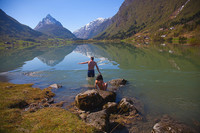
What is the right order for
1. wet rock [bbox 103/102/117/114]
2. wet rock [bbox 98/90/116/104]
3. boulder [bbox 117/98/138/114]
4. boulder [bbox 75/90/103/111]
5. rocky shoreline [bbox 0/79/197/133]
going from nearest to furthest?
rocky shoreline [bbox 0/79/197/133] → boulder [bbox 117/98/138/114] → wet rock [bbox 103/102/117/114] → boulder [bbox 75/90/103/111] → wet rock [bbox 98/90/116/104]

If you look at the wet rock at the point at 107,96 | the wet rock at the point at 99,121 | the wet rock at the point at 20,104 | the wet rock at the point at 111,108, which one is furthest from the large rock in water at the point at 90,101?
the wet rock at the point at 20,104

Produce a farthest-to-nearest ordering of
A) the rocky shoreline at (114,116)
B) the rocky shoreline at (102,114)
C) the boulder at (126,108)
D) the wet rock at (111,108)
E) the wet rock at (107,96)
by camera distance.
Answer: the wet rock at (107,96)
the wet rock at (111,108)
the boulder at (126,108)
the rocky shoreline at (114,116)
the rocky shoreline at (102,114)

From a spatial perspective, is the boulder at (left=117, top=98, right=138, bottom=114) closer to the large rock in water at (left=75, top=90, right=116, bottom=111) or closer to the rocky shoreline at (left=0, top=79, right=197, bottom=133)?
the rocky shoreline at (left=0, top=79, right=197, bottom=133)

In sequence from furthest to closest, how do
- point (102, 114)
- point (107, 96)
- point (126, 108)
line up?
1. point (107, 96)
2. point (126, 108)
3. point (102, 114)

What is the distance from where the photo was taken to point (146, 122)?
957 cm

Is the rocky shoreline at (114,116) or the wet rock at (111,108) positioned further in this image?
the wet rock at (111,108)

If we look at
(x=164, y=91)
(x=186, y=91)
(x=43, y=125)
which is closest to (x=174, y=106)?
(x=164, y=91)

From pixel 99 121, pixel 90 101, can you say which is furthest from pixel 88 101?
pixel 99 121

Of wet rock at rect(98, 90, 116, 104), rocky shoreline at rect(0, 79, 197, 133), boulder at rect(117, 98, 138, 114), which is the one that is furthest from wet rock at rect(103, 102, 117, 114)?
wet rock at rect(98, 90, 116, 104)

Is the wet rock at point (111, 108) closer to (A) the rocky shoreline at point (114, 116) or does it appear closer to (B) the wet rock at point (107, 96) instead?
(A) the rocky shoreline at point (114, 116)

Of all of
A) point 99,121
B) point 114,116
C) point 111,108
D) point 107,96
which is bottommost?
point 114,116

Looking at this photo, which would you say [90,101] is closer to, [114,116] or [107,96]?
[107,96]

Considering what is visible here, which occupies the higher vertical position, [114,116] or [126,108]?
[126,108]

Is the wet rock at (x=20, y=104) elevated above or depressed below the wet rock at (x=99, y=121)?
below
